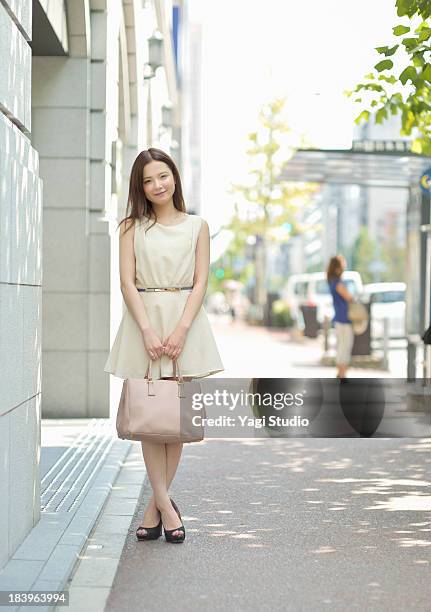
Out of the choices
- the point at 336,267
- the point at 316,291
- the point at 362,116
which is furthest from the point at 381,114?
the point at 316,291

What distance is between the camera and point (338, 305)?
15.4 m

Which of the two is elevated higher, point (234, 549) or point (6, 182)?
point (6, 182)

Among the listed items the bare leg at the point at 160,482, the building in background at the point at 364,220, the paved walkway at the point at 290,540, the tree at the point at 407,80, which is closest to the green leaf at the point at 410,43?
the tree at the point at 407,80

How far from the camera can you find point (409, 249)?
51.0 ft

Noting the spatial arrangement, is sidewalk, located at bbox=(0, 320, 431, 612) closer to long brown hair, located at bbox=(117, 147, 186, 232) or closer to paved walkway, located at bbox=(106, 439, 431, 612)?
paved walkway, located at bbox=(106, 439, 431, 612)

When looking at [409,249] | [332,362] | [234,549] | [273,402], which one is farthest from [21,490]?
[332,362]

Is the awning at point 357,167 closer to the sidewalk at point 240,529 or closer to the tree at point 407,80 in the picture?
the tree at point 407,80

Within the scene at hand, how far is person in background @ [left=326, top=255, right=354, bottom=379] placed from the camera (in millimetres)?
15031

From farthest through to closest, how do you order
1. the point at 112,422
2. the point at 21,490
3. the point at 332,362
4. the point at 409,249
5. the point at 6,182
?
1. the point at 332,362
2. the point at 409,249
3. the point at 112,422
4. the point at 21,490
5. the point at 6,182

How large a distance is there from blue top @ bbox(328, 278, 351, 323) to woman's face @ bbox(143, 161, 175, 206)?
945 centimetres

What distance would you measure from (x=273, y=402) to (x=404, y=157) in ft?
14.8

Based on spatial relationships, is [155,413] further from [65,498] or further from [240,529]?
[65,498]

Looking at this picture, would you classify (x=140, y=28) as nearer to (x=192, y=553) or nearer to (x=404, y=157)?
(x=404, y=157)

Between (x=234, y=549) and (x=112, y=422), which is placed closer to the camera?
(x=234, y=549)
